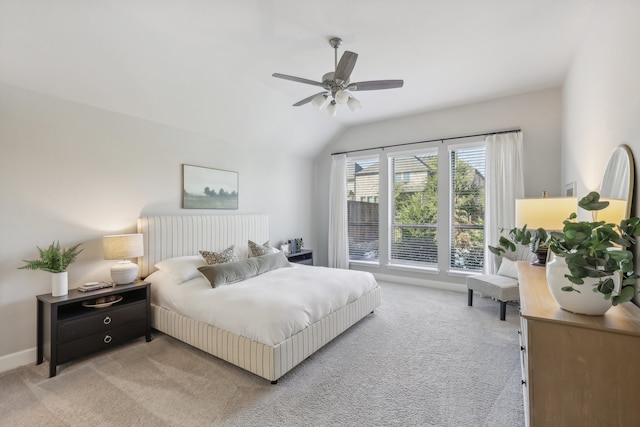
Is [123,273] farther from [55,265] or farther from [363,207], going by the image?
[363,207]

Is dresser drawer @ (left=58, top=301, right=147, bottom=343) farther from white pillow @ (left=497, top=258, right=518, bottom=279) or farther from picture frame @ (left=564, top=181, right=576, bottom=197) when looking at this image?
picture frame @ (left=564, top=181, right=576, bottom=197)

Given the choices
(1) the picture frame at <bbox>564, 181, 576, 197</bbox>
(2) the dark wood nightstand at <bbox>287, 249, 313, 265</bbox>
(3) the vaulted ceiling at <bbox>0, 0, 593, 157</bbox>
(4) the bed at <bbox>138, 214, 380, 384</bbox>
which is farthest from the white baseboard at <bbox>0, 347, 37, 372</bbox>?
(1) the picture frame at <bbox>564, 181, 576, 197</bbox>

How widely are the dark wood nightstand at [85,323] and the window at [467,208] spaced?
460 cm

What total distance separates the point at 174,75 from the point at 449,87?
140 inches

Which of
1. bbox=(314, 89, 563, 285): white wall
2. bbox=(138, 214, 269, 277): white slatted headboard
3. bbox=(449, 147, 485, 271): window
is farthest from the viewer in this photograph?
bbox=(449, 147, 485, 271): window

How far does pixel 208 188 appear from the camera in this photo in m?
4.21

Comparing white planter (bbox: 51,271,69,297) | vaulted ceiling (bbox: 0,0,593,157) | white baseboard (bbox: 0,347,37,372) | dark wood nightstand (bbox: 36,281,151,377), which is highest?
vaulted ceiling (bbox: 0,0,593,157)

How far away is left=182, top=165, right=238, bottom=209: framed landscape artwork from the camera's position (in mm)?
→ 3945

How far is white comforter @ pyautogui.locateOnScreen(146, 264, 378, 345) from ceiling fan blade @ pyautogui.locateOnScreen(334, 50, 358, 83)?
2.06 metres

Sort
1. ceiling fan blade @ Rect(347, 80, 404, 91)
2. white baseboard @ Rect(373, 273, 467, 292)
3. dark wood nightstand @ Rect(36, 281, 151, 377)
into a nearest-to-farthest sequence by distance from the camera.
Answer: dark wood nightstand @ Rect(36, 281, 151, 377) < ceiling fan blade @ Rect(347, 80, 404, 91) < white baseboard @ Rect(373, 273, 467, 292)

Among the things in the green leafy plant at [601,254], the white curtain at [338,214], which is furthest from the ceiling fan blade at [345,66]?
the white curtain at [338,214]

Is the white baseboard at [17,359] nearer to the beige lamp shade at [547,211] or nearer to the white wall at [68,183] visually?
the white wall at [68,183]

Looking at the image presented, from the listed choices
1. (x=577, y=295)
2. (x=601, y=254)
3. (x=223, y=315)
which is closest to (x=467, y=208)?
(x=577, y=295)

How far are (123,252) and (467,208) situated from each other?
490cm
